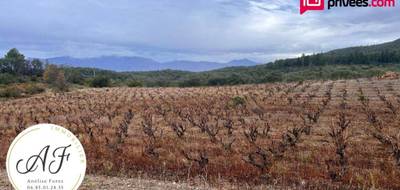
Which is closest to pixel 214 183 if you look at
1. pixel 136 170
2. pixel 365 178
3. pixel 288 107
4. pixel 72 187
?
pixel 136 170

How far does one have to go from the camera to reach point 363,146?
1360 cm

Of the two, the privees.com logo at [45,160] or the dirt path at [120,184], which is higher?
the privees.com logo at [45,160]

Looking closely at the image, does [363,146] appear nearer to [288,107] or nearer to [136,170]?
[136,170]

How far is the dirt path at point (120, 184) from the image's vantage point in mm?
7383

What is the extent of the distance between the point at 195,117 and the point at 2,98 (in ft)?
133

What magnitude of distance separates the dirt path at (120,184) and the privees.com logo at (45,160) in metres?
2.92

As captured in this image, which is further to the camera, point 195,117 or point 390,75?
point 390,75

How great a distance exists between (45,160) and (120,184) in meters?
3.47

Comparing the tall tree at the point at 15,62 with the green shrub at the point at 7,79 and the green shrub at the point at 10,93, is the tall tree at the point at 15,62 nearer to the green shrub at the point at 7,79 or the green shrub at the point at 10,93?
the green shrub at the point at 7,79

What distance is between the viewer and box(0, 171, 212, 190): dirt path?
7383 mm

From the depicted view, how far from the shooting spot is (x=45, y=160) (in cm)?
436

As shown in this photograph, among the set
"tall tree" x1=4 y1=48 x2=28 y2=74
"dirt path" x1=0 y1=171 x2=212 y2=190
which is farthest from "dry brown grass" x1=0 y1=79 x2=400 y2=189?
"tall tree" x1=4 y1=48 x2=28 y2=74

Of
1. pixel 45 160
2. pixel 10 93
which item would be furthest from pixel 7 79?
Answer: pixel 45 160

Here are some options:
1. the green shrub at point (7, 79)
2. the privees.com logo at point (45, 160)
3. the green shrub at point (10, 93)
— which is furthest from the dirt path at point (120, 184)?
the green shrub at point (7, 79)
